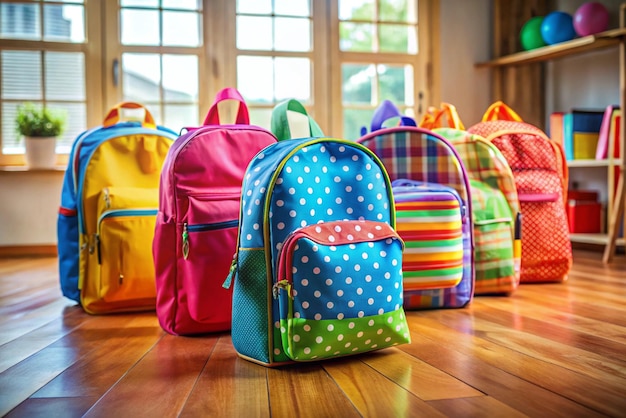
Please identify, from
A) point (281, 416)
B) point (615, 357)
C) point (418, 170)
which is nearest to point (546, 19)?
point (418, 170)

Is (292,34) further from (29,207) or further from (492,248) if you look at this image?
(492,248)

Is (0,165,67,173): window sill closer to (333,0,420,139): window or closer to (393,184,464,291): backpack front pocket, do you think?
(333,0,420,139): window

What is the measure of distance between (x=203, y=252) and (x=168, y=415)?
58 centimetres

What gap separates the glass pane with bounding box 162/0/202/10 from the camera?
3.81 m

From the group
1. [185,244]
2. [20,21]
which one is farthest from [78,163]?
[20,21]

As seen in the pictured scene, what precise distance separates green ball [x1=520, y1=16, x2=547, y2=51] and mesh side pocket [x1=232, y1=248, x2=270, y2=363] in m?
3.03

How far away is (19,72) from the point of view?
3.74 metres

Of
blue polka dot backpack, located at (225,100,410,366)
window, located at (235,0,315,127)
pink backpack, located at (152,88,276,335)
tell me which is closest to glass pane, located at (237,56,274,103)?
window, located at (235,0,315,127)

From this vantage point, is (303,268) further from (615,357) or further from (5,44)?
(5,44)

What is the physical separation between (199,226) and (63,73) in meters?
2.54

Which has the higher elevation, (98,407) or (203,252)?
(203,252)

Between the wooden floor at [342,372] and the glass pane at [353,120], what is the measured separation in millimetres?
2172

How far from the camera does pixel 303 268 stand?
4.23ft

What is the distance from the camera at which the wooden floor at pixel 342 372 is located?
1.10 meters
